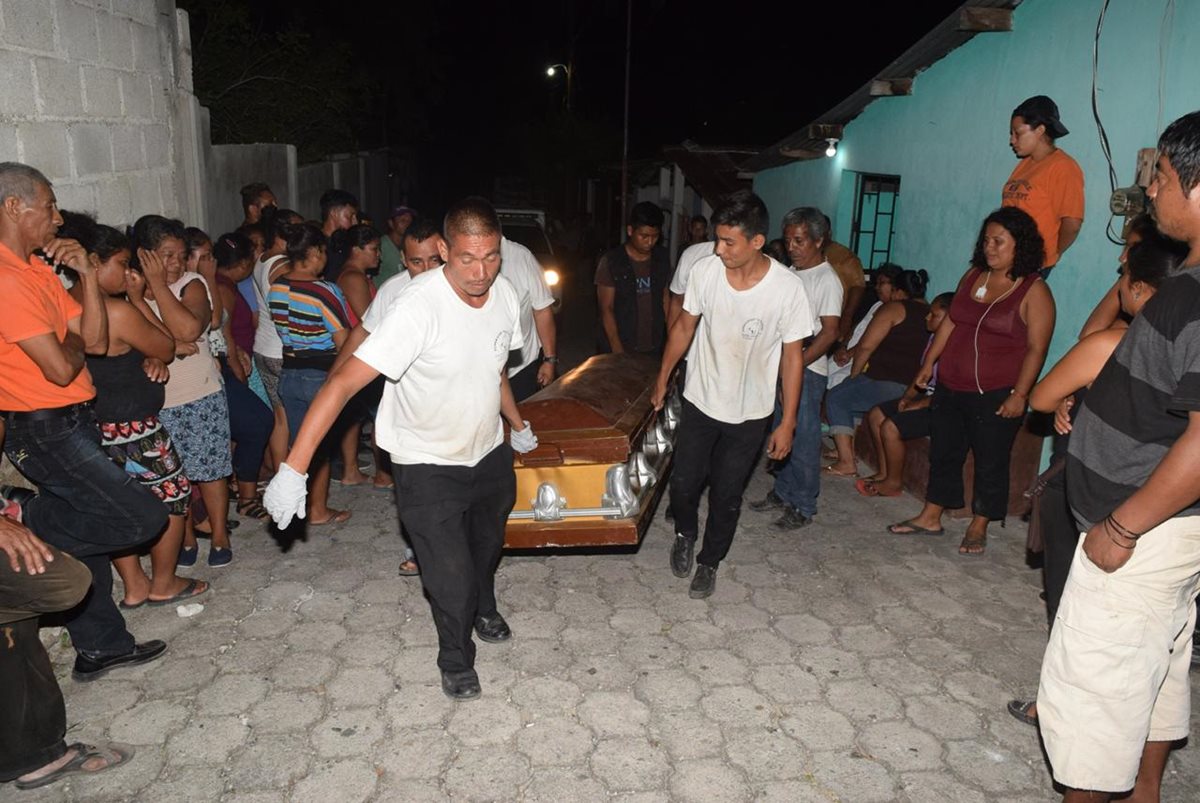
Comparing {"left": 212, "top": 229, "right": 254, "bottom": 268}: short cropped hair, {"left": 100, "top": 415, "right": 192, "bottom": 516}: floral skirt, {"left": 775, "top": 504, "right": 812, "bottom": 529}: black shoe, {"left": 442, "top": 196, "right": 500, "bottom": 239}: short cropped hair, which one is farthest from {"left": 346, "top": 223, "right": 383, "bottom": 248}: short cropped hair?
{"left": 775, "top": 504, "right": 812, "bottom": 529}: black shoe

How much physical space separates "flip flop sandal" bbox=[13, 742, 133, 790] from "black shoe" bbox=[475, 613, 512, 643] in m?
1.61

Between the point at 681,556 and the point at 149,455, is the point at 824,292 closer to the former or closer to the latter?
the point at 681,556

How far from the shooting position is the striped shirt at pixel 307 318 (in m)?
5.12

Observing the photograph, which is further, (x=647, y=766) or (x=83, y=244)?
(x=83, y=244)

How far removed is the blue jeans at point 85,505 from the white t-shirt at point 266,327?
173cm

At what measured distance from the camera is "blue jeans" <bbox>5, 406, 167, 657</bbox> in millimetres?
3625

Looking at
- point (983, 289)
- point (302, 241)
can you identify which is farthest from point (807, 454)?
point (302, 241)

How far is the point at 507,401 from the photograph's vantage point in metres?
4.27

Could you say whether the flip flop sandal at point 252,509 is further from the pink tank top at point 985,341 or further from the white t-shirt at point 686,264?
the pink tank top at point 985,341

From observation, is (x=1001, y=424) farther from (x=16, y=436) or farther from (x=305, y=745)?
(x=16, y=436)

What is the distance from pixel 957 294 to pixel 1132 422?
9.64 feet

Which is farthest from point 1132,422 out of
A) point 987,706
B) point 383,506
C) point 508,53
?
point 508,53

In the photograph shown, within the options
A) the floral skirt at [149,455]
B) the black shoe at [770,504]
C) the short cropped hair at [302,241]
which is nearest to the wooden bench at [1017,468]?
the black shoe at [770,504]

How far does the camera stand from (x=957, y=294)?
5508 millimetres
